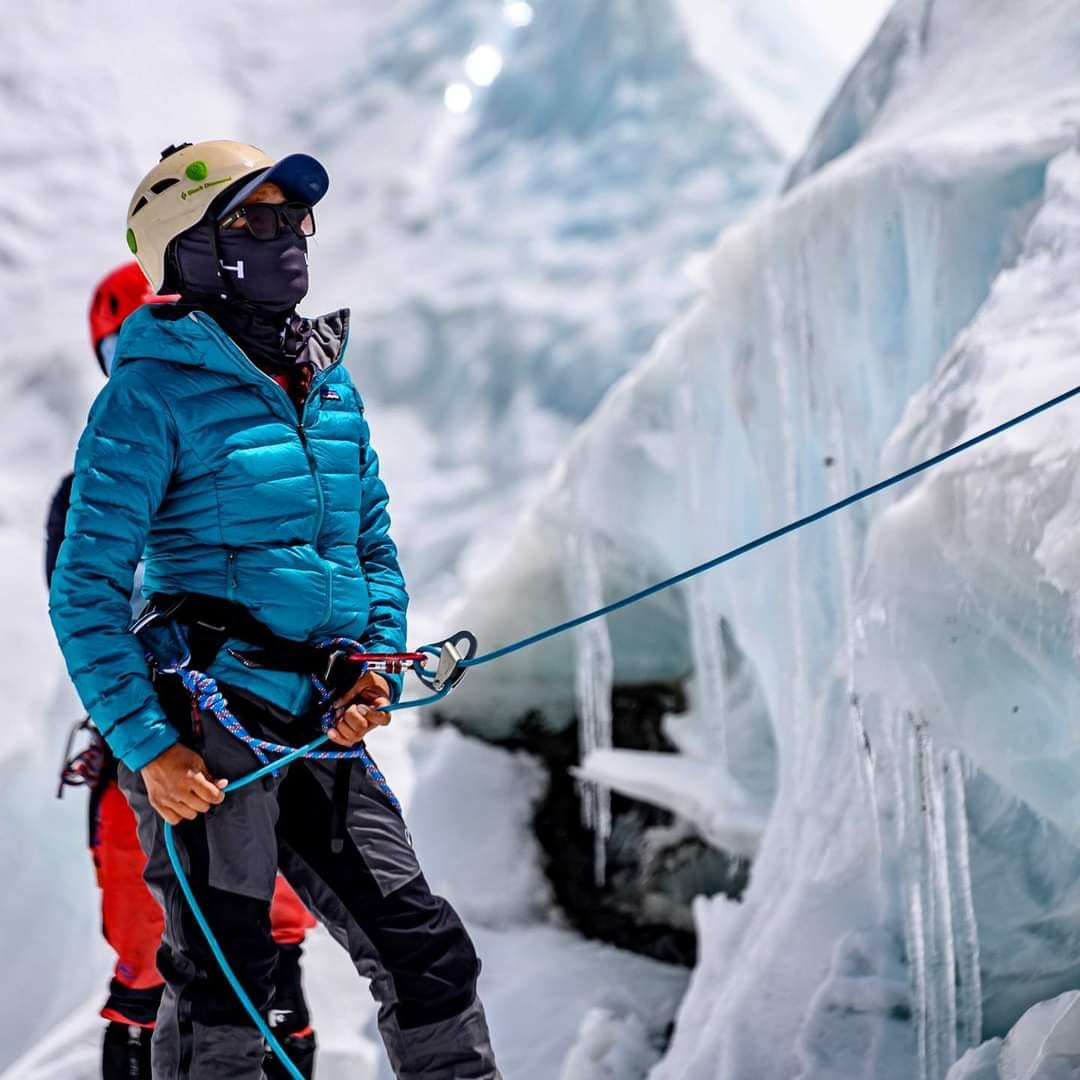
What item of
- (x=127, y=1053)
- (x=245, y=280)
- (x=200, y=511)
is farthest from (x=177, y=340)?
(x=127, y=1053)

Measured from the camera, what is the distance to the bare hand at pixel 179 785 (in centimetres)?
199

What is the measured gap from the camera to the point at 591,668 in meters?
5.24

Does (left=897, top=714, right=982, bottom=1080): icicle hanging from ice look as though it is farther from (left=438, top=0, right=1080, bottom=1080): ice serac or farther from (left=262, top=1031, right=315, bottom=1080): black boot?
(left=262, top=1031, right=315, bottom=1080): black boot

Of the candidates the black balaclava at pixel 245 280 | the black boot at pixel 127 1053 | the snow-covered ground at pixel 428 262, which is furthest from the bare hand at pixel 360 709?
the snow-covered ground at pixel 428 262

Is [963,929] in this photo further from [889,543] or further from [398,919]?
[398,919]

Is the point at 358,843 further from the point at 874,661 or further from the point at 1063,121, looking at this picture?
the point at 1063,121

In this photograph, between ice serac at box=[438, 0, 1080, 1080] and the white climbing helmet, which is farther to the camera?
ice serac at box=[438, 0, 1080, 1080]

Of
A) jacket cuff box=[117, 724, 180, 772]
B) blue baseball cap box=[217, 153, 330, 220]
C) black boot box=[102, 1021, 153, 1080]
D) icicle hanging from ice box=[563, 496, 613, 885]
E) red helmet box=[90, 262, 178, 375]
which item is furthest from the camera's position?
icicle hanging from ice box=[563, 496, 613, 885]

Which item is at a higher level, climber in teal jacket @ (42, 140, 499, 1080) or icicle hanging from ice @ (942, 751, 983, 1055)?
climber in teal jacket @ (42, 140, 499, 1080)

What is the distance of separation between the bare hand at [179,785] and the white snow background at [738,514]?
1.37m

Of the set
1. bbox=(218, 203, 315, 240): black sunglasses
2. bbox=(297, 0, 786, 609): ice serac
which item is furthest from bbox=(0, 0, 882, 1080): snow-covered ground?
bbox=(218, 203, 315, 240): black sunglasses

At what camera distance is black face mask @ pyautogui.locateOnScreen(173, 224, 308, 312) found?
212 centimetres

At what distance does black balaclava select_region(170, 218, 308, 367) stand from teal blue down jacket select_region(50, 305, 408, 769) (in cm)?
6

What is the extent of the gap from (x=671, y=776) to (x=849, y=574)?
3.88 ft
